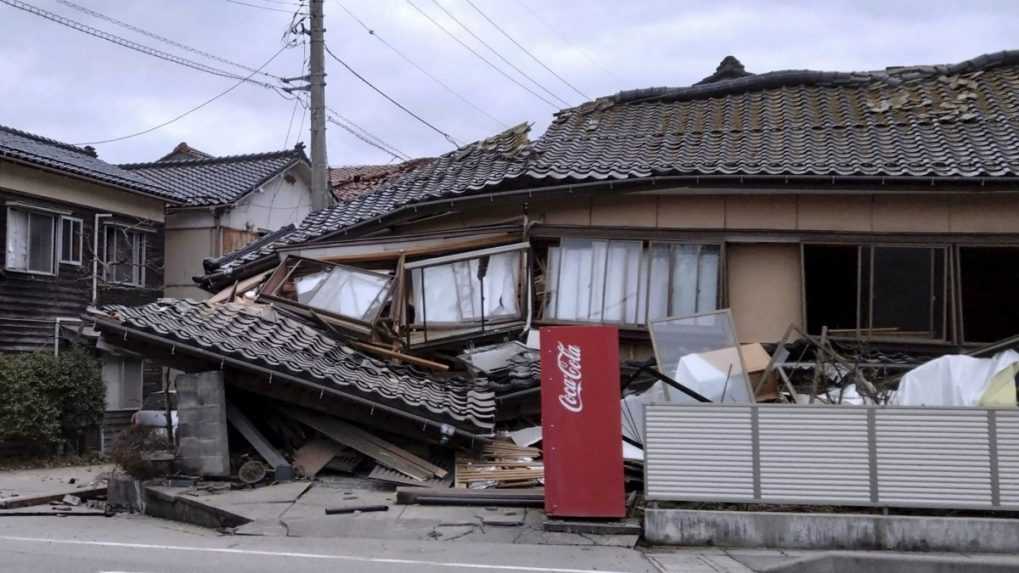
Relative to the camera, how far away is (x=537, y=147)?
1655 cm

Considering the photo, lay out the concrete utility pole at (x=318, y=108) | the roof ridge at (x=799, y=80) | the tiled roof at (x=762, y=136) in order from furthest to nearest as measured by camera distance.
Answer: the concrete utility pole at (x=318, y=108), the roof ridge at (x=799, y=80), the tiled roof at (x=762, y=136)

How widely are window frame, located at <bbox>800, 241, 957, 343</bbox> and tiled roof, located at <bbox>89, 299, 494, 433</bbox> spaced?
5347 mm

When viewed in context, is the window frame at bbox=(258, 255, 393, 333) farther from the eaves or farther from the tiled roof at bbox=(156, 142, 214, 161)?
the tiled roof at bbox=(156, 142, 214, 161)

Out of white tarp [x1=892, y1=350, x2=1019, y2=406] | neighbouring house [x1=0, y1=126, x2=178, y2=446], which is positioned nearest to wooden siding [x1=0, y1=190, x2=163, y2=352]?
neighbouring house [x1=0, y1=126, x2=178, y2=446]

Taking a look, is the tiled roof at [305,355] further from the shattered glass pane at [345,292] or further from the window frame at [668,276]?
the window frame at [668,276]

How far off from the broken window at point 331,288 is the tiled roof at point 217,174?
10288 mm

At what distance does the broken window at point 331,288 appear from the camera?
46.2ft

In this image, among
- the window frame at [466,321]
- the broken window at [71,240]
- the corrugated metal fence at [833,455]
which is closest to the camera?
the corrugated metal fence at [833,455]

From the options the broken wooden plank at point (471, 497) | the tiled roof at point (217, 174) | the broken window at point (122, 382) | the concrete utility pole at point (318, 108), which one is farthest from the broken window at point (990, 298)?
the broken window at point (122, 382)

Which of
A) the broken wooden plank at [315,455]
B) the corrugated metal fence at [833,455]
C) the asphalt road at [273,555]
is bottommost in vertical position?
the asphalt road at [273,555]

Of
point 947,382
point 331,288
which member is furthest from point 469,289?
point 947,382

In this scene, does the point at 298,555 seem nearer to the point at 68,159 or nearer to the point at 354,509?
the point at 354,509

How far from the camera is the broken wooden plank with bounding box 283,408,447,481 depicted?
38.3 feet

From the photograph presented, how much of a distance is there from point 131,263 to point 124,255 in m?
0.32
